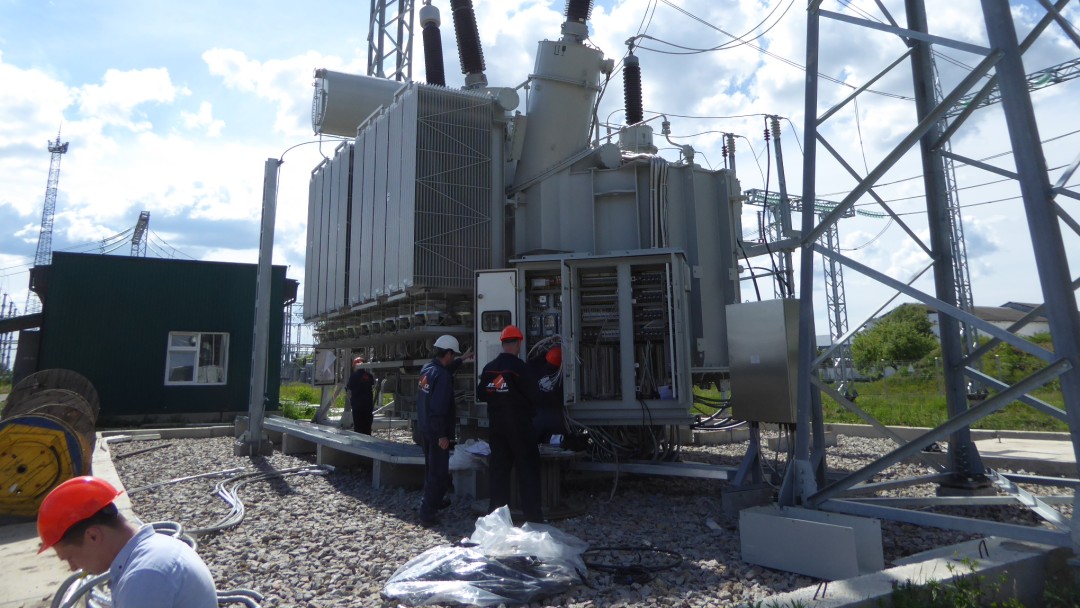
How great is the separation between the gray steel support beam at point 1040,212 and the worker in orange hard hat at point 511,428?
3751 mm

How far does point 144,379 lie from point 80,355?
1.54m

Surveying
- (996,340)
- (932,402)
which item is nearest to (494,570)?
(996,340)

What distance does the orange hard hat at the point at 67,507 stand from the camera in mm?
2090

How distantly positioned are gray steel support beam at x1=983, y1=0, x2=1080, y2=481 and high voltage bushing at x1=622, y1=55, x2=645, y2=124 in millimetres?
6502

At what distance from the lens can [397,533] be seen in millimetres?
5820

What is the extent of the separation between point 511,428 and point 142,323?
15421mm

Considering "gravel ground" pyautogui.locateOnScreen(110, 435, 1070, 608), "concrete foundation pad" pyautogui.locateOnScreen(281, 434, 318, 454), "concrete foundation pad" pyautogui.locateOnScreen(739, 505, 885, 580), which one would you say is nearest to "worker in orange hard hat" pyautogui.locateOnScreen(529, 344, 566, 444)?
"gravel ground" pyautogui.locateOnScreen(110, 435, 1070, 608)

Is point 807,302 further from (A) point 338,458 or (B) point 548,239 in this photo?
(A) point 338,458

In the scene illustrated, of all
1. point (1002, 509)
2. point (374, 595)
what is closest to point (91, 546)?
point (374, 595)

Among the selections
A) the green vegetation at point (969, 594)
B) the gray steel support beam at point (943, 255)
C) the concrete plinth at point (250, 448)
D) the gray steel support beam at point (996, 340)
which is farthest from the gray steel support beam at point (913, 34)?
the concrete plinth at point (250, 448)

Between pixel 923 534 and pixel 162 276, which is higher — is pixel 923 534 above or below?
below

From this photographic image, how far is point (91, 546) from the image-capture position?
2.18m

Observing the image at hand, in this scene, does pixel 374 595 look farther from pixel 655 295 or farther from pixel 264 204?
pixel 264 204

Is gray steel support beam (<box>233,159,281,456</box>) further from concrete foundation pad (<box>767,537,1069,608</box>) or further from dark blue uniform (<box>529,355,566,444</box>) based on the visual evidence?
concrete foundation pad (<box>767,537,1069,608</box>)
